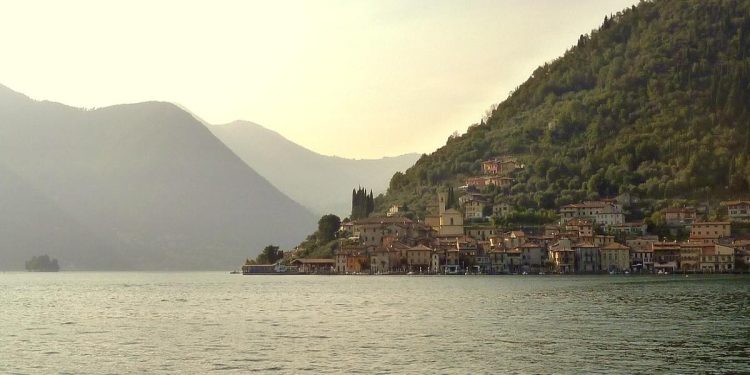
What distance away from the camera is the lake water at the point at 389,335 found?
124ft

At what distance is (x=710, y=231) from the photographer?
480 ft

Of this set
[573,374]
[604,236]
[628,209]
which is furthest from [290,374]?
[628,209]

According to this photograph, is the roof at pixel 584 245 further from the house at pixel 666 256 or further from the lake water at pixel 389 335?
the lake water at pixel 389 335

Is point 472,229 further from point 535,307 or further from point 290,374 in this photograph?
point 290,374

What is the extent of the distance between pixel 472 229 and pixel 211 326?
112769mm

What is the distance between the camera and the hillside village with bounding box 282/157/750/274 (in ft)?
470

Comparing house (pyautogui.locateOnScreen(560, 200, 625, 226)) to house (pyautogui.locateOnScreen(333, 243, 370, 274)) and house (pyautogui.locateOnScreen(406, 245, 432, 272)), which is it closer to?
house (pyautogui.locateOnScreen(406, 245, 432, 272))

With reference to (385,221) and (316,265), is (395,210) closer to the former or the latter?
(385,221)

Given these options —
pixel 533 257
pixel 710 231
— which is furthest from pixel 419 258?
pixel 710 231

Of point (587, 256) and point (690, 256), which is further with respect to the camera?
point (587, 256)

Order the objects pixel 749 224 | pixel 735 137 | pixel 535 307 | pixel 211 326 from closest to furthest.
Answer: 1. pixel 211 326
2. pixel 535 307
3. pixel 749 224
4. pixel 735 137

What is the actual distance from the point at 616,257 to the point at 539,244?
41.1 ft

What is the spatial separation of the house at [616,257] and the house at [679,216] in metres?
13.7

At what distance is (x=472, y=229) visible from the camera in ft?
541
